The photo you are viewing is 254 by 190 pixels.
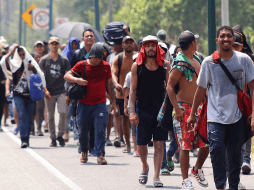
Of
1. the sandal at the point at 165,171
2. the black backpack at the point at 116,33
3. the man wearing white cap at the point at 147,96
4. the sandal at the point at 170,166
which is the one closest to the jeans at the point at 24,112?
the black backpack at the point at 116,33

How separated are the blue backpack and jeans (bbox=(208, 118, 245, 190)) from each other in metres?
6.50

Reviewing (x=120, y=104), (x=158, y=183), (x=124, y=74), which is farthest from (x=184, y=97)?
(x=120, y=104)

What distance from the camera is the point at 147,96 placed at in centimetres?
880

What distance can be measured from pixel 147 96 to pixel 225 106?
204 cm

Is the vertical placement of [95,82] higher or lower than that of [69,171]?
higher

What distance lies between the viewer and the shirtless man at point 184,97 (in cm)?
774

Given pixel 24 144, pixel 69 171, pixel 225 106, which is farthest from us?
pixel 24 144

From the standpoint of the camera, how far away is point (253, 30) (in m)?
45.8

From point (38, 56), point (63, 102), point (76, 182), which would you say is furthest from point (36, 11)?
point (76, 182)

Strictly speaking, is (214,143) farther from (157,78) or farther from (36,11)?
(36,11)

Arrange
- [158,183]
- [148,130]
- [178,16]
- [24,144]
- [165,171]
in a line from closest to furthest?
1. [158,183]
2. [148,130]
3. [165,171]
4. [24,144]
5. [178,16]

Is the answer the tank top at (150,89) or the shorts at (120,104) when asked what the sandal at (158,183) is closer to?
the tank top at (150,89)

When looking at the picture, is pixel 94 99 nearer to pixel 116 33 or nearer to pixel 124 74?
pixel 124 74

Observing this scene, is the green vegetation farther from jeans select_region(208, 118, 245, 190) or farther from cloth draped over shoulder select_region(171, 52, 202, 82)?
jeans select_region(208, 118, 245, 190)
